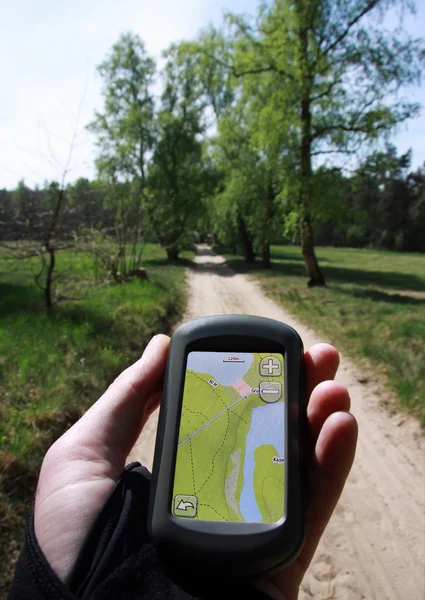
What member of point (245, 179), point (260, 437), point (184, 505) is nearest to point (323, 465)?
point (260, 437)

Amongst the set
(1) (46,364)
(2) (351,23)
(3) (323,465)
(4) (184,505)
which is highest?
(2) (351,23)

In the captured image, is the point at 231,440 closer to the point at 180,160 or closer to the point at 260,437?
the point at 260,437

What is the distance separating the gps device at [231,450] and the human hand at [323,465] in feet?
0.30

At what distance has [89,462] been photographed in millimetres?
1895

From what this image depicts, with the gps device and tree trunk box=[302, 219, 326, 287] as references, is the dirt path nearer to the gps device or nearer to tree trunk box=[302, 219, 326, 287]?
the gps device

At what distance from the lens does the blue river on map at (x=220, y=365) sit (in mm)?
2018

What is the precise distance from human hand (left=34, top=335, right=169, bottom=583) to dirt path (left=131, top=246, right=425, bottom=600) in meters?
1.89

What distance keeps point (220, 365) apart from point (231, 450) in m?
0.37

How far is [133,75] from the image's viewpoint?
2689 cm

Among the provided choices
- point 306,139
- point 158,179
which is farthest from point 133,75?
point 306,139

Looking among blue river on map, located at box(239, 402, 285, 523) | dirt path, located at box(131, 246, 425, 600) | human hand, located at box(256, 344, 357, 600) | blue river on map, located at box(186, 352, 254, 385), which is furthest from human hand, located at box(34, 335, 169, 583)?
dirt path, located at box(131, 246, 425, 600)

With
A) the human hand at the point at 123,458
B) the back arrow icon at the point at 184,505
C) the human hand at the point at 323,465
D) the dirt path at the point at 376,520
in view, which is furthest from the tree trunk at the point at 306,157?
the back arrow icon at the point at 184,505

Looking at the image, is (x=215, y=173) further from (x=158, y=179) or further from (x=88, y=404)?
(x=88, y=404)

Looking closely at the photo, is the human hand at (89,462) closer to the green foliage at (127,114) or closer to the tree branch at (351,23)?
the tree branch at (351,23)
